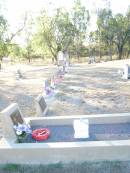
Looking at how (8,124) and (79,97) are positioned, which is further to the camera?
(79,97)

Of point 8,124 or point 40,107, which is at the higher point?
point 8,124

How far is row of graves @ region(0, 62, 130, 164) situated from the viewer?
495cm

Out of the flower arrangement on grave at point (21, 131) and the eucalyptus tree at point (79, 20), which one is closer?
the flower arrangement on grave at point (21, 131)

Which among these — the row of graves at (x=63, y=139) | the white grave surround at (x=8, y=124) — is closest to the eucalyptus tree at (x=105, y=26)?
the row of graves at (x=63, y=139)

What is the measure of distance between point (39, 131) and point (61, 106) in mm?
3638

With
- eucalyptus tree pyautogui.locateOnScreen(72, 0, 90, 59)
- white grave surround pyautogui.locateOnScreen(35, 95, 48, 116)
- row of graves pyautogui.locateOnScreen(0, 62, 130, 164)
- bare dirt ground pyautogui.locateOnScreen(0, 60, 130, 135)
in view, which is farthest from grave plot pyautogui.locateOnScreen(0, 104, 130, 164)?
eucalyptus tree pyautogui.locateOnScreen(72, 0, 90, 59)

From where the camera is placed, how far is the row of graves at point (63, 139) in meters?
4.95

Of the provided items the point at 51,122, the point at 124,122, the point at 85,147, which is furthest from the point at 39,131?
the point at 124,122

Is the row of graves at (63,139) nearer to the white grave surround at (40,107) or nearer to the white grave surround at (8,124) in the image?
the white grave surround at (8,124)

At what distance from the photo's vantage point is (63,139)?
221 inches

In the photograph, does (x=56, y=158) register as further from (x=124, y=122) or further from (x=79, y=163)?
(x=124, y=122)

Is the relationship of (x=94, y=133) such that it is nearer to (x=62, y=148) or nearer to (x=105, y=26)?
(x=62, y=148)

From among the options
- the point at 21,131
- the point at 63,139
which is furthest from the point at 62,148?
the point at 21,131

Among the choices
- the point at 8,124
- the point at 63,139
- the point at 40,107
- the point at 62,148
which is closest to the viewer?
the point at 62,148
